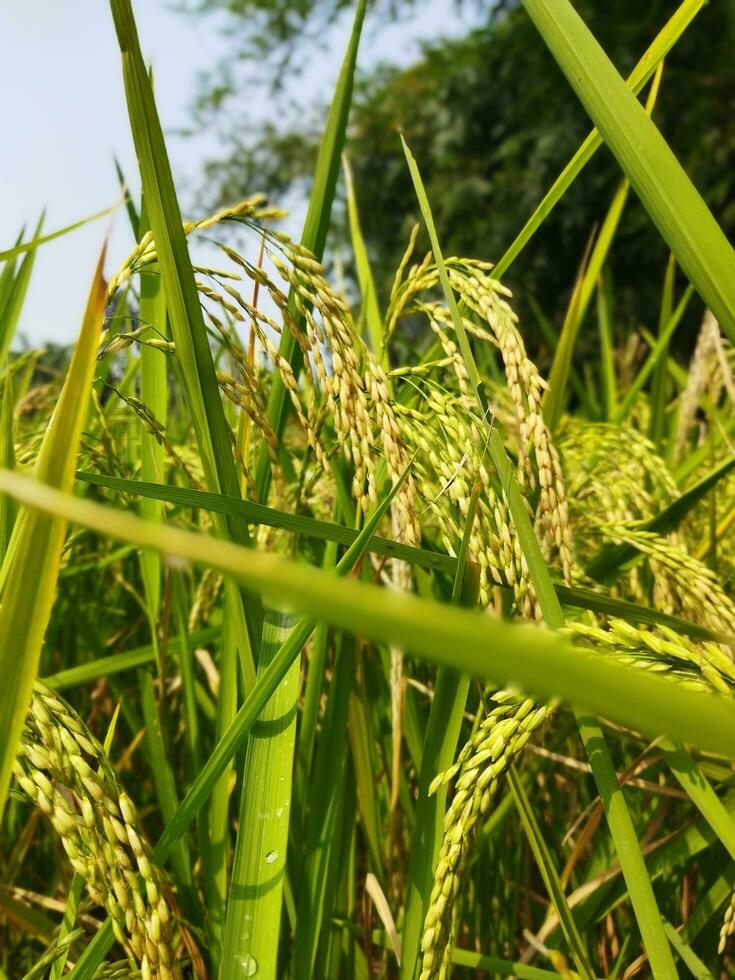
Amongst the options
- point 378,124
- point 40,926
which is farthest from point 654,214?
point 378,124

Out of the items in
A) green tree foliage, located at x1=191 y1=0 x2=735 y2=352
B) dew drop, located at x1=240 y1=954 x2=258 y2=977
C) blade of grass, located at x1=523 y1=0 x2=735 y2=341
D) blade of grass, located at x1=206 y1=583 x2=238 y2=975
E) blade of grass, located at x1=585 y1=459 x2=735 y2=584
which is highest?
green tree foliage, located at x1=191 y1=0 x2=735 y2=352

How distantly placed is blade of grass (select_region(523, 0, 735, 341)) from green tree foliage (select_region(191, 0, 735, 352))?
7.33 meters

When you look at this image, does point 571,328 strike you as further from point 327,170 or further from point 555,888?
point 555,888

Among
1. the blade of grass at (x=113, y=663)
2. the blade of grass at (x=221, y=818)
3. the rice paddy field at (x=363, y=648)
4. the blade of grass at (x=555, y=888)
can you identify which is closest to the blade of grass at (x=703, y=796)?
→ the rice paddy field at (x=363, y=648)

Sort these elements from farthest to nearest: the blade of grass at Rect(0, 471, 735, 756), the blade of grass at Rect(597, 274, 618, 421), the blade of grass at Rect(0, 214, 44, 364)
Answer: the blade of grass at Rect(597, 274, 618, 421)
the blade of grass at Rect(0, 214, 44, 364)
the blade of grass at Rect(0, 471, 735, 756)

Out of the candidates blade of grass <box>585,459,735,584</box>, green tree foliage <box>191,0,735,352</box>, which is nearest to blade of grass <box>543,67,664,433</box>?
blade of grass <box>585,459,735,584</box>

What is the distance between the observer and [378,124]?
37.4 ft

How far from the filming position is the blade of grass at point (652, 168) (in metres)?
0.52

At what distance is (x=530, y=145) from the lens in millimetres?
9297

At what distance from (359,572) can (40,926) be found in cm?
37

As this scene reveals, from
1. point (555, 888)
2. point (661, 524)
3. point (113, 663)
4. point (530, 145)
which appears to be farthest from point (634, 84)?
point (530, 145)

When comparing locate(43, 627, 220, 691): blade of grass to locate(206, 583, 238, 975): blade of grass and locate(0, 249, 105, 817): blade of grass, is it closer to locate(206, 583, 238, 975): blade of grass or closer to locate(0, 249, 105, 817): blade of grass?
locate(206, 583, 238, 975): blade of grass

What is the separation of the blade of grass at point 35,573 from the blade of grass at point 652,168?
0.34 m

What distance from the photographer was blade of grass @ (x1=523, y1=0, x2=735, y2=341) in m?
0.52
